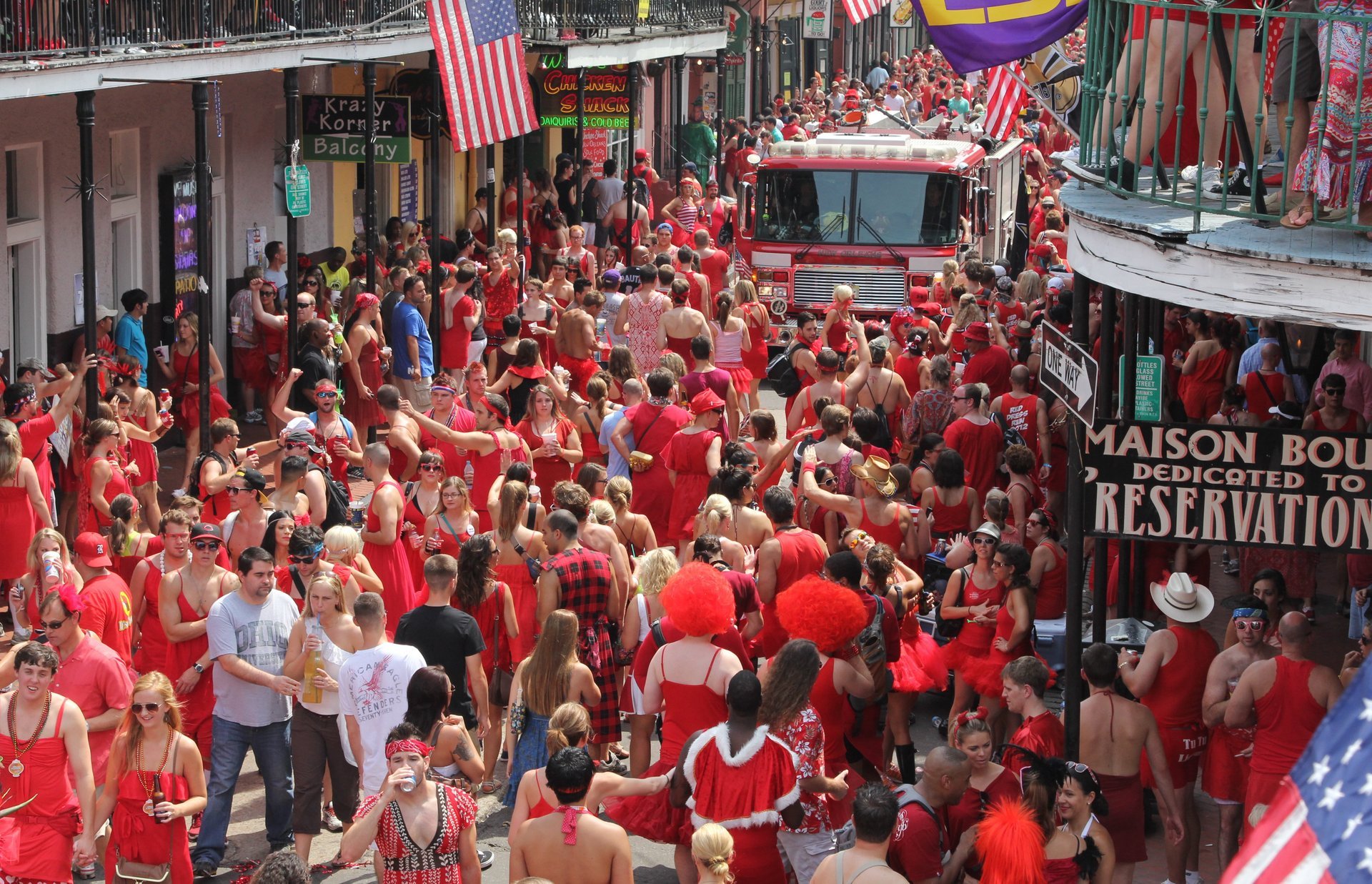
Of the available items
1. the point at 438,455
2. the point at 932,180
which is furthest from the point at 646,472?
the point at 932,180

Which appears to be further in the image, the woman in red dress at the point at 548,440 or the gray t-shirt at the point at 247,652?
the woman in red dress at the point at 548,440

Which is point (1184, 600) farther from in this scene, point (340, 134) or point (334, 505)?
point (340, 134)

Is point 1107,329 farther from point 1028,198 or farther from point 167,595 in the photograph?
point 1028,198

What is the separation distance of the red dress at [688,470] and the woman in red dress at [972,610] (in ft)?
7.11

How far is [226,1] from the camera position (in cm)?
1551

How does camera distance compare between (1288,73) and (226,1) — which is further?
(226,1)

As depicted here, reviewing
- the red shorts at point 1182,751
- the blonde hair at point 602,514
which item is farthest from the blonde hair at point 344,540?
the red shorts at point 1182,751

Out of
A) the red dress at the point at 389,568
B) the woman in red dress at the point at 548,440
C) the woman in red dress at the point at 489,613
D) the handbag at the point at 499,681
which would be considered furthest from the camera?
the woman in red dress at the point at 548,440

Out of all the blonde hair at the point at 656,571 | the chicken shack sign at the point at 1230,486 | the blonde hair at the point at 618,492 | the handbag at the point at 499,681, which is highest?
the chicken shack sign at the point at 1230,486

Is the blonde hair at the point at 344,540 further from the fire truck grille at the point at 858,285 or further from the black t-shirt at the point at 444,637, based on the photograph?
the fire truck grille at the point at 858,285

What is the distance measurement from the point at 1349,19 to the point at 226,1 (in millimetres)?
11777

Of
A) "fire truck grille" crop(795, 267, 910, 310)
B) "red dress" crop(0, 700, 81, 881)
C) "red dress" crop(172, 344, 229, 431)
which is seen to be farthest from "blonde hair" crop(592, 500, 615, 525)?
"fire truck grille" crop(795, 267, 910, 310)

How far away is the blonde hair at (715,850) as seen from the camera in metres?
6.10

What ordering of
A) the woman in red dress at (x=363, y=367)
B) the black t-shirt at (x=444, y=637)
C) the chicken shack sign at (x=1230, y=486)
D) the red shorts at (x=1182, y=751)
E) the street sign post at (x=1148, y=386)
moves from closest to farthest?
the chicken shack sign at (x=1230, y=486)
the street sign post at (x=1148, y=386)
the red shorts at (x=1182, y=751)
the black t-shirt at (x=444, y=637)
the woman in red dress at (x=363, y=367)
